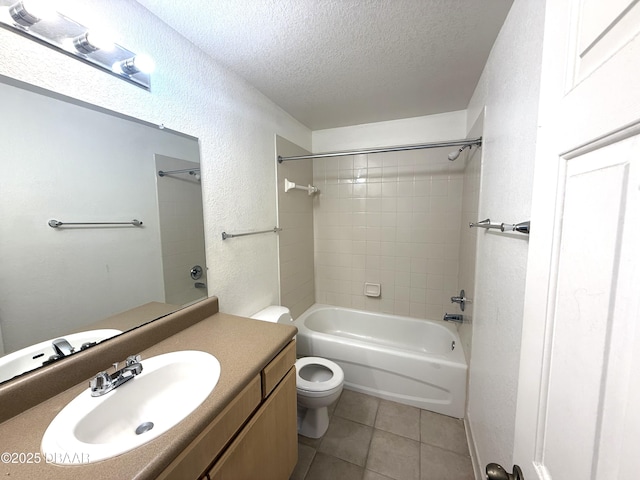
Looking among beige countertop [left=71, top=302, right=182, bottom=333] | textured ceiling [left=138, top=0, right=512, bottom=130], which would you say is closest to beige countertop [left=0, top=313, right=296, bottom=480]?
beige countertop [left=71, top=302, right=182, bottom=333]

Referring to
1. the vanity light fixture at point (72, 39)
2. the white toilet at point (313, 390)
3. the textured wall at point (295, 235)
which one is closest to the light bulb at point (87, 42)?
the vanity light fixture at point (72, 39)

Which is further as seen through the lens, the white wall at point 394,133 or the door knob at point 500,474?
the white wall at point 394,133

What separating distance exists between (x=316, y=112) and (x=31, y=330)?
2.23m

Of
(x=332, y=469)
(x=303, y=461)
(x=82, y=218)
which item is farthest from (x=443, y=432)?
(x=82, y=218)

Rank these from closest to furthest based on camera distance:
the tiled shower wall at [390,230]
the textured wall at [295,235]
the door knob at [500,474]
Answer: the door knob at [500,474] → the textured wall at [295,235] → the tiled shower wall at [390,230]

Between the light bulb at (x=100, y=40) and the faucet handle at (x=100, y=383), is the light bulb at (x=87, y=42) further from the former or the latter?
the faucet handle at (x=100, y=383)

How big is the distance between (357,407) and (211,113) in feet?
7.57

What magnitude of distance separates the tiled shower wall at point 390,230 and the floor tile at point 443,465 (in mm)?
1165

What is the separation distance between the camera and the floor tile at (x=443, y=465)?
4.59 feet

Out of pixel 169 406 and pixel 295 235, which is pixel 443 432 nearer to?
pixel 169 406

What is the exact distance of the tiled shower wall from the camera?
7.74ft

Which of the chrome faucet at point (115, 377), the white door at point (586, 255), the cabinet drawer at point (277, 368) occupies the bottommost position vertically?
the cabinet drawer at point (277, 368)

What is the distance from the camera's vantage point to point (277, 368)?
3.64ft

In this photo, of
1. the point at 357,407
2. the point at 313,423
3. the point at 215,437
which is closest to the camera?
the point at 215,437
